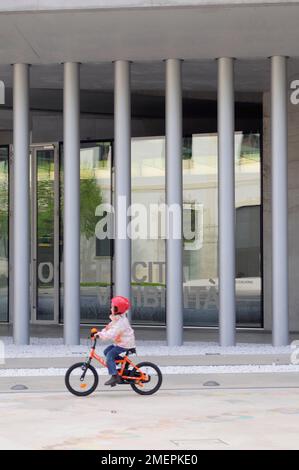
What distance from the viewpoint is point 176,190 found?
18.2 meters

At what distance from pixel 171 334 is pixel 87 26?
5970 millimetres

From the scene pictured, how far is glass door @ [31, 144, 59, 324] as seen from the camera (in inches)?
999

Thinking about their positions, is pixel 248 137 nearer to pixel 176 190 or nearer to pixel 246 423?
pixel 176 190

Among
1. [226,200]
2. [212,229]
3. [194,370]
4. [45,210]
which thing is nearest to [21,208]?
[226,200]

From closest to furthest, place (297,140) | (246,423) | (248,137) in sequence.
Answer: (246,423) → (297,140) → (248,137)

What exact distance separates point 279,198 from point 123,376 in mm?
6906

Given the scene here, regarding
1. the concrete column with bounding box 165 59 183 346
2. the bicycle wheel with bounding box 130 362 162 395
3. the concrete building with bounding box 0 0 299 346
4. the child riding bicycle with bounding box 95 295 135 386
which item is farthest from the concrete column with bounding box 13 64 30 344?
the child riding bicycle with bounding box 95 295 135 386

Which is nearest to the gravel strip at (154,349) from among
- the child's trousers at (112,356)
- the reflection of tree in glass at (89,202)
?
the child's trousers at (112,356)

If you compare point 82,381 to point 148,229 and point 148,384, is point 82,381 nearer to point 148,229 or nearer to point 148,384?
point 148,384

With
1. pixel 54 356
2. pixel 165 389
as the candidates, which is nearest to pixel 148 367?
pixel 165 389

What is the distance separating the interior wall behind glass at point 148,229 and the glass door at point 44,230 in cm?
212

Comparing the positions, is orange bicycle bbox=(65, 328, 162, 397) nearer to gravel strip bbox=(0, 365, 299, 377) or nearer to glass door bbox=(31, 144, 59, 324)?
gravel strip bbox=(0, 365, 299, 377)

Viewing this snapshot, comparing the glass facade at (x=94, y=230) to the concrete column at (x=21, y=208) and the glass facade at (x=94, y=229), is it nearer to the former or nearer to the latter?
the glass facade at (x=94, y=229)

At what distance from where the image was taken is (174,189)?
59.7 feet
